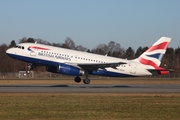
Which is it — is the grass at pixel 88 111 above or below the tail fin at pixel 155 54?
below

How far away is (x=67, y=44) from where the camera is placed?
178m

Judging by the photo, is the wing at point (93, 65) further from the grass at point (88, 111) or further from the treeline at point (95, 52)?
the treeline at point (95, 52)

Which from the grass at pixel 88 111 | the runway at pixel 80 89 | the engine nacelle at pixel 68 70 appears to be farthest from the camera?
the engine nacelle at pixel 68 70

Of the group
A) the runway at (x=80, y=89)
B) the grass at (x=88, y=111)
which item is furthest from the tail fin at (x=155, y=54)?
the grass at (x=88, y=111)

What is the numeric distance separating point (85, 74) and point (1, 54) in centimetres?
8939

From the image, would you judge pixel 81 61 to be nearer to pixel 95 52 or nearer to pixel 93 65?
pixel 93 65

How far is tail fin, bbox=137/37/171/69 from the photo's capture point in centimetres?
5338

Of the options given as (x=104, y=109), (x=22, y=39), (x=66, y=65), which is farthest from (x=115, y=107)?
(x=22, y=39)

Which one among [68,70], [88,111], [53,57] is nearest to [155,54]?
[68,70]

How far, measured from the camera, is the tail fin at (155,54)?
175 ft

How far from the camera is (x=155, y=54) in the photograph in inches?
2114

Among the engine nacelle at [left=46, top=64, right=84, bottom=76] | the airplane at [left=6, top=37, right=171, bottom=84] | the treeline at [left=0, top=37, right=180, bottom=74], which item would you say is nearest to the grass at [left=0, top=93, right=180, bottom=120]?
the engine nacelle at [left=46, top=64, right=84, bottom=76]

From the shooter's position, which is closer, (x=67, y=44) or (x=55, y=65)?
Result: (x=55, y=65)

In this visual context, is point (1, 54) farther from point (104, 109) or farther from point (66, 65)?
point (104, 109)
